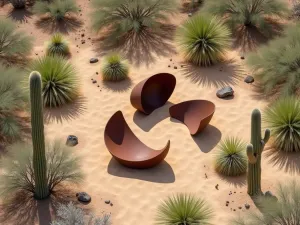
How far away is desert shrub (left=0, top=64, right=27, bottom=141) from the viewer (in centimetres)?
1346

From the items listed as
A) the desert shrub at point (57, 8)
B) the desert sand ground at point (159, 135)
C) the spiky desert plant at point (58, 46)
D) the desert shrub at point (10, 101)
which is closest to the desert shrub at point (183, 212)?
the desert sand ground at point (159, 135)

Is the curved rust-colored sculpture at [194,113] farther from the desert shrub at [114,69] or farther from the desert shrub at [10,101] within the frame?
the desert shrub at [10,101]

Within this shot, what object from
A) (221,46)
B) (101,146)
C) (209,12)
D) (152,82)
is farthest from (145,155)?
(209,12)

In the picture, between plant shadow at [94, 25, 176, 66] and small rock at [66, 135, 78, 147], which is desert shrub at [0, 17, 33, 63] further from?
small rock at [66, 135, 78, 147]

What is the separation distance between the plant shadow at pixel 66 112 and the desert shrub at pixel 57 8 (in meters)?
4.28

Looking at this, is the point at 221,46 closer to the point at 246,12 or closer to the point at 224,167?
the point at 246,12

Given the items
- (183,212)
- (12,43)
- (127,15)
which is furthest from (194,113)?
(12,43)

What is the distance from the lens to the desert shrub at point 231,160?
484 inches

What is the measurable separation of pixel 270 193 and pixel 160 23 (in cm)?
729

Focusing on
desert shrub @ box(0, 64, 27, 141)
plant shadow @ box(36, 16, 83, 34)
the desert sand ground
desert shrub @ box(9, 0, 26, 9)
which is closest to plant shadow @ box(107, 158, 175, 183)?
the desert sand ground

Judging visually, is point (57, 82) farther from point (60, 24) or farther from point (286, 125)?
point (286, 125)

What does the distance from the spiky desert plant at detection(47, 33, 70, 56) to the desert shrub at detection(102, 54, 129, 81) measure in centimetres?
147

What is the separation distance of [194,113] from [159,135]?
0.88 metres

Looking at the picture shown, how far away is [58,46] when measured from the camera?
16609 millimetres
